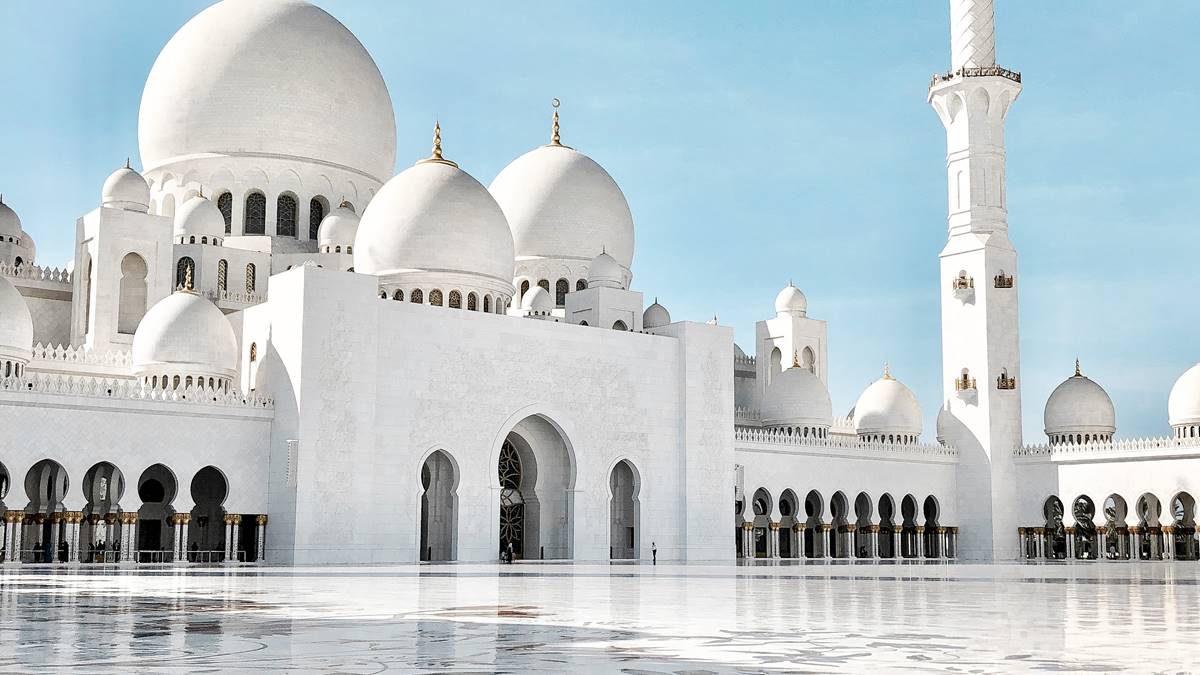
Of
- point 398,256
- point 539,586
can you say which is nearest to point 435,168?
point 398,256

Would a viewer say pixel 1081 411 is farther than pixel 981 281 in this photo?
Yes

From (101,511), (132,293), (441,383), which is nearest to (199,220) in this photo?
(132,293)

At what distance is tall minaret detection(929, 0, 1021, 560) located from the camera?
105 ft

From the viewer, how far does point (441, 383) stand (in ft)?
80.4

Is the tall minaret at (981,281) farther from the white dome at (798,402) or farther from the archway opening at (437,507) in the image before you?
the archway opening at (437,507)

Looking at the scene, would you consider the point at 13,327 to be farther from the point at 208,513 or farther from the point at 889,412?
the point at 889,412

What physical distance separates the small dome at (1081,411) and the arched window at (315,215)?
1877 cm

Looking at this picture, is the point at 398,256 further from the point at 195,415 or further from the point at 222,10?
the point at 222,10

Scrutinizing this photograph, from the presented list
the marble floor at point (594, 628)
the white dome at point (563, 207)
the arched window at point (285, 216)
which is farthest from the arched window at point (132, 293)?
the marble floor at point (594, 628)

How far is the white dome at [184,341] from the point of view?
23500mm

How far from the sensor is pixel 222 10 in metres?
30.9

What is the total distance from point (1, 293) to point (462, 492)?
28.5ft

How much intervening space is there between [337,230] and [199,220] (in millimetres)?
2886

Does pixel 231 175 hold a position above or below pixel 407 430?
above
